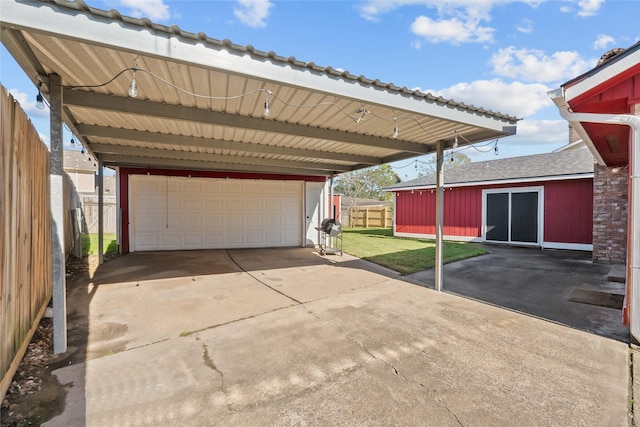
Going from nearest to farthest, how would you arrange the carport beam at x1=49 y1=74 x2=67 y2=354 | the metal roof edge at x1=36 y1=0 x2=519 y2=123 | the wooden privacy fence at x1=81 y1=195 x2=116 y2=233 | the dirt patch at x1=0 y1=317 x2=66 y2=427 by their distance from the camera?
the dirt patch at x1=0 y1=317 x2=66 y2=427, the metal roof edge at x1=36 y1=0 x2=519 y2=123, the carport beam at x1=49 y1=74 x2=67 y2=354, the wooden privacy fence at x1=81 y1=195 x2=116 y2=233

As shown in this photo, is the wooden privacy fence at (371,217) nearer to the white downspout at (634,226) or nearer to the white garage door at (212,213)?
the white garage door at (212,213)

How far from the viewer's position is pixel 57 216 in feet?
9.46

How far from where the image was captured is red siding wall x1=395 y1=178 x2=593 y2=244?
9.63 meters

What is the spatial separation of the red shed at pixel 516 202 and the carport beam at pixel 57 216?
499 inches

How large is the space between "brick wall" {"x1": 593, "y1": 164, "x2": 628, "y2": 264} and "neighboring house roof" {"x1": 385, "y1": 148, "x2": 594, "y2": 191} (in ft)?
7.16

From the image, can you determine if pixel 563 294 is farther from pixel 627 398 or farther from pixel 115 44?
pixel 115 44

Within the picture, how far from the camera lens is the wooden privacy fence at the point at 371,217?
67.3 feet

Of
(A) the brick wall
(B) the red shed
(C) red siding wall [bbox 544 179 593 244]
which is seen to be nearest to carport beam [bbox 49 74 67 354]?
(A) the brick wall

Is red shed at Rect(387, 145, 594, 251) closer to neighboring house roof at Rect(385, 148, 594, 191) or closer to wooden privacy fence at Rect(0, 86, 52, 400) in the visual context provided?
neighboring house roof at Rect(385, 148, 594, 191)

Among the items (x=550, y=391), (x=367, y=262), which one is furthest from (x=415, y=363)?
(x=367, y=262)

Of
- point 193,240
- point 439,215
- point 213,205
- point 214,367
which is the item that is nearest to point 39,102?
point 214,367

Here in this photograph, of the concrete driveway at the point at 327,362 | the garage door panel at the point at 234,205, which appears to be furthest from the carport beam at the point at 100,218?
the garage door panel at the point at 234,205

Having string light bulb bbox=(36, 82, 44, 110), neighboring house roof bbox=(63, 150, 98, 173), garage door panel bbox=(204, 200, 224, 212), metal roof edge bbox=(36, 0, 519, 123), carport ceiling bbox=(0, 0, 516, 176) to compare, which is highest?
neighboring house roof bbox=(63, 150, 98, 173)

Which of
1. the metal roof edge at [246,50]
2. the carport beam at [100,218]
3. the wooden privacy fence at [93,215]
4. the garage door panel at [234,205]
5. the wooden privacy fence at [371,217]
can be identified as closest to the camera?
the metal roof edge at [246,50]
